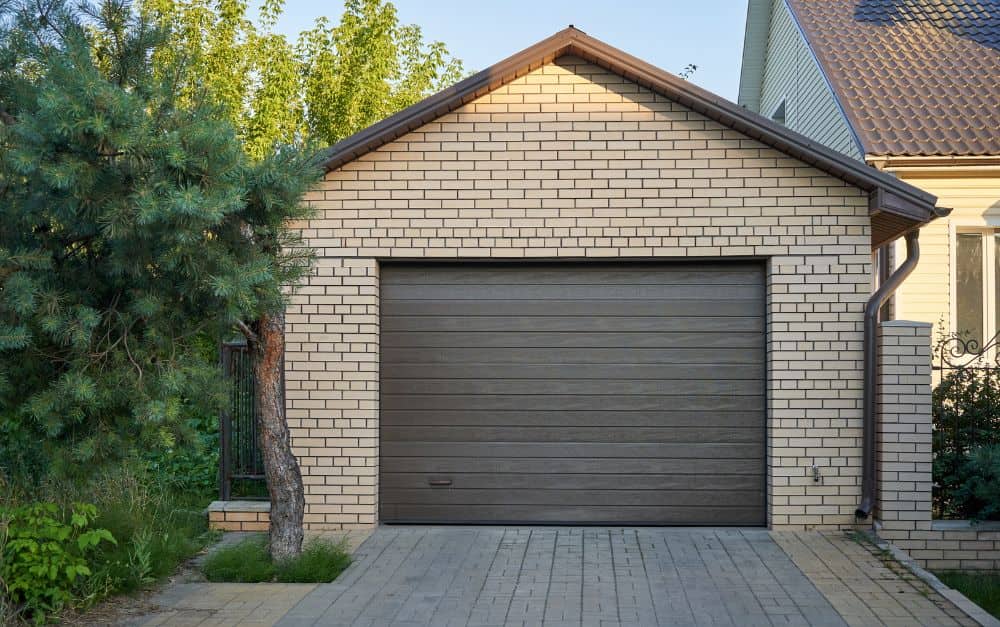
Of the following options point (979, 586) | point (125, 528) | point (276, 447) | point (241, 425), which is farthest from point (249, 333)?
point (979, 586)

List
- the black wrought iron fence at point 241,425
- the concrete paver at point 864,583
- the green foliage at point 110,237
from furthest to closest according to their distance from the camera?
1. the black wrought iron fence at point 241,425
2. the concrete paver at point 864,583
3. the green foliage at point 110,237

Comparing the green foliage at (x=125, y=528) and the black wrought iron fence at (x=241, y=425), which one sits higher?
the black wrought iron fence at (x=241, y=425)

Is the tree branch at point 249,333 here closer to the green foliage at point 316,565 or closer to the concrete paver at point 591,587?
the green foliage at point 316,565

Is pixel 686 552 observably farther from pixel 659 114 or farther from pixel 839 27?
pixel 839 27

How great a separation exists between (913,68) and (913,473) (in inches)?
290

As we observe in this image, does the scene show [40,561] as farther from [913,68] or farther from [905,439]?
[913,68]

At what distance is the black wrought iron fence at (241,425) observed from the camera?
944 centimetres

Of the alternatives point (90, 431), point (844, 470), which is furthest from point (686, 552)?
point (90, 431)

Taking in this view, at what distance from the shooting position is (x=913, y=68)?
1396 cm

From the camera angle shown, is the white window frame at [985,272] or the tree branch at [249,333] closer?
the tree branch at [249,333]

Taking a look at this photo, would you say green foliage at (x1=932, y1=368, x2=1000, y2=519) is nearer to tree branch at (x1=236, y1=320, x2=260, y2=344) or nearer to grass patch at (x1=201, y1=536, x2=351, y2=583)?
grass patch at (x1=201, y1=536, x2=351, y2=583)

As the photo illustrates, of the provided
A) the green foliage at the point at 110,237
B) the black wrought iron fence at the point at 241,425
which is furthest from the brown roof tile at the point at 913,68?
the green foliage at the point at 110,237

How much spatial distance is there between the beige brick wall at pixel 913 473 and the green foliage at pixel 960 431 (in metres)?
0.38

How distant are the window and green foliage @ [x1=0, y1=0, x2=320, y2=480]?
9484 mm
